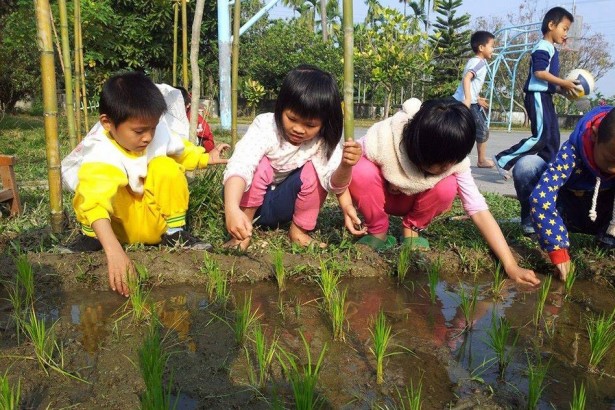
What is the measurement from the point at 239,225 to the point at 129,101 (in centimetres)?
70

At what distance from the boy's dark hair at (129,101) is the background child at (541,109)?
7.27 ft

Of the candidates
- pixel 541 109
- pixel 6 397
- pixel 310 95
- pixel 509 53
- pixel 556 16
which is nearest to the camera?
pixel 6 397

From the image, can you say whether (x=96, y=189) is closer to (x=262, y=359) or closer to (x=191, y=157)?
(x=191, y=157)

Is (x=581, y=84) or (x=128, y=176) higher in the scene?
(x=581, y=84)

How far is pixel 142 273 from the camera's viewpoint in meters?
2.31

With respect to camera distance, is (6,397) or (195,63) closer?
(6,397)

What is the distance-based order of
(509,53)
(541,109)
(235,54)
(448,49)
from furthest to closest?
(448,49)
(509,53)
(541,109)
(235,54)

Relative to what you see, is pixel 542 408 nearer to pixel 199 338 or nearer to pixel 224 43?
pixel 199 338

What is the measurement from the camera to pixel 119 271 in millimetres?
2070

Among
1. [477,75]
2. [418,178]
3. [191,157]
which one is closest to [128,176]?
[191,157]

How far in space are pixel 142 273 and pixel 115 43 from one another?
12.6 m

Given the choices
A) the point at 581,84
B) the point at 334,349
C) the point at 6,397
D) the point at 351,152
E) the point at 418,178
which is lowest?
the point at 334,349

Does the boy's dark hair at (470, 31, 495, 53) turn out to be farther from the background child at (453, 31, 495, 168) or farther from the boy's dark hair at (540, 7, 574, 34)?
the boy's dark hair at (540, 7, 574, 34)

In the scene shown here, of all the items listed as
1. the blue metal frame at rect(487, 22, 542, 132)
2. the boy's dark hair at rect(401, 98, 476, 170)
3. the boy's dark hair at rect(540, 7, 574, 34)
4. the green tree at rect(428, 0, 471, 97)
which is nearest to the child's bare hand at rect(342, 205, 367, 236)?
the boy's dark hair at rect(401, 98, 476, 170)
